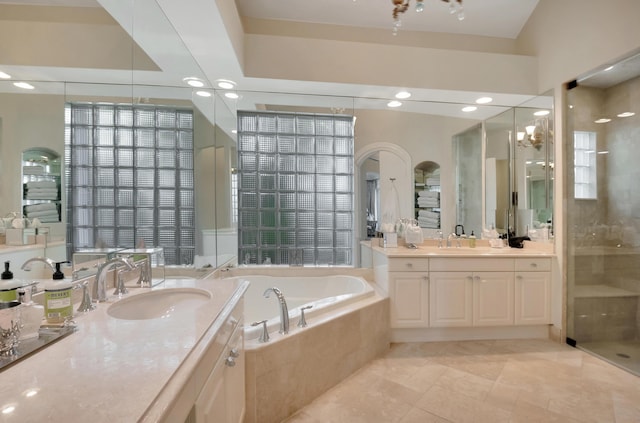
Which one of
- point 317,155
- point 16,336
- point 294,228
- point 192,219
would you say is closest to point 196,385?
point 16,336

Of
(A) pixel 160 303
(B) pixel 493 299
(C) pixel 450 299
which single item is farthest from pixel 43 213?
(B) pixel 493 299

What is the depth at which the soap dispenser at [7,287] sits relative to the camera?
859 millimetres

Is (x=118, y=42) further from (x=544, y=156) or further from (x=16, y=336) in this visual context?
(x=544, y=156)

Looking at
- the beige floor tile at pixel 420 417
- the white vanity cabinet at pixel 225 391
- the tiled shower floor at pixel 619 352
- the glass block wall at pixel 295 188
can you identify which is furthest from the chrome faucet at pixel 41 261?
the tiled shower floor at pixel 619 352

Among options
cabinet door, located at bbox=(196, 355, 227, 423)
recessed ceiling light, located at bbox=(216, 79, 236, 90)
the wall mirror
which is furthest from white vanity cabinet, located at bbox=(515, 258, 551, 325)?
recessed ceiling light, located at bbox=(216, 79, 236, 90)

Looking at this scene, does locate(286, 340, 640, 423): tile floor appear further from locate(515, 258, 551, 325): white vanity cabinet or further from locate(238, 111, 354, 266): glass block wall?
locate(238, 111, 354, 266): glass block wall

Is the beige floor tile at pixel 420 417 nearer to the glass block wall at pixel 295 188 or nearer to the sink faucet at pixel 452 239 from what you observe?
the glass block wall at pixel 295 188

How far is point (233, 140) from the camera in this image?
318cm

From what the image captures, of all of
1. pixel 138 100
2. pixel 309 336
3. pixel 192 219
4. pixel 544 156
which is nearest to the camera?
pixel 138 100

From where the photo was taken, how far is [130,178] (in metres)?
1.81

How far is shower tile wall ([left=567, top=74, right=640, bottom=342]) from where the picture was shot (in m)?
2.42

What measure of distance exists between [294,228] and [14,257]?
2.42m

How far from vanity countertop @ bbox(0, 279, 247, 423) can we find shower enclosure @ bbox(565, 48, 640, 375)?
3.24m

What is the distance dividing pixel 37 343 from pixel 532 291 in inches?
138
